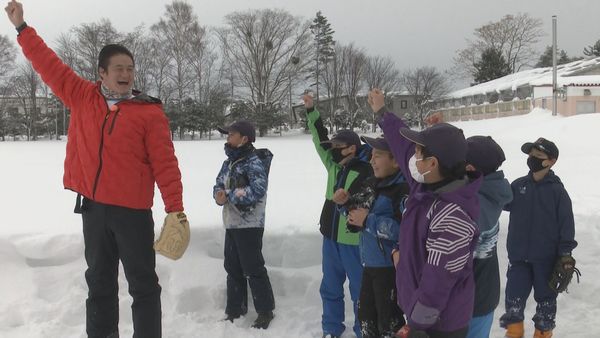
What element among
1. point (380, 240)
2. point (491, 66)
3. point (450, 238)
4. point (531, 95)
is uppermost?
point (491, 66)

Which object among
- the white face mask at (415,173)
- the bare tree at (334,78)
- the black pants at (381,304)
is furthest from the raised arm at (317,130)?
the bare tree at (334,78)

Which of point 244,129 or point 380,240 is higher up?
point 244,129

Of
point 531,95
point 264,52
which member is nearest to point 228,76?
point 264,52

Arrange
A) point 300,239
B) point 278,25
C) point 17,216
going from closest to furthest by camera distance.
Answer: point 300,239
point 17,216
point 278,25

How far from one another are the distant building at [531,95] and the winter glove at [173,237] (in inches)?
699

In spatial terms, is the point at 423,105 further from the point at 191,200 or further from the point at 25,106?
the point at 191,200

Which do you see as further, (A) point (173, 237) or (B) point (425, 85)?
(B) point (425, 85)

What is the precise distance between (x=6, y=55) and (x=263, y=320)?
47077mm

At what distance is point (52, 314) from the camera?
13.0ft


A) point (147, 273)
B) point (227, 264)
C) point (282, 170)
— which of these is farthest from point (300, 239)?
point (282, 170)

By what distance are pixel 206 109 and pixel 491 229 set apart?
39.6 m

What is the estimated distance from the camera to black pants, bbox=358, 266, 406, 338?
3135 mm

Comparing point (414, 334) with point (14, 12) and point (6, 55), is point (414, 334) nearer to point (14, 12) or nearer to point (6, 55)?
point (14, 12)

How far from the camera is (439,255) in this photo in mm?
2111
